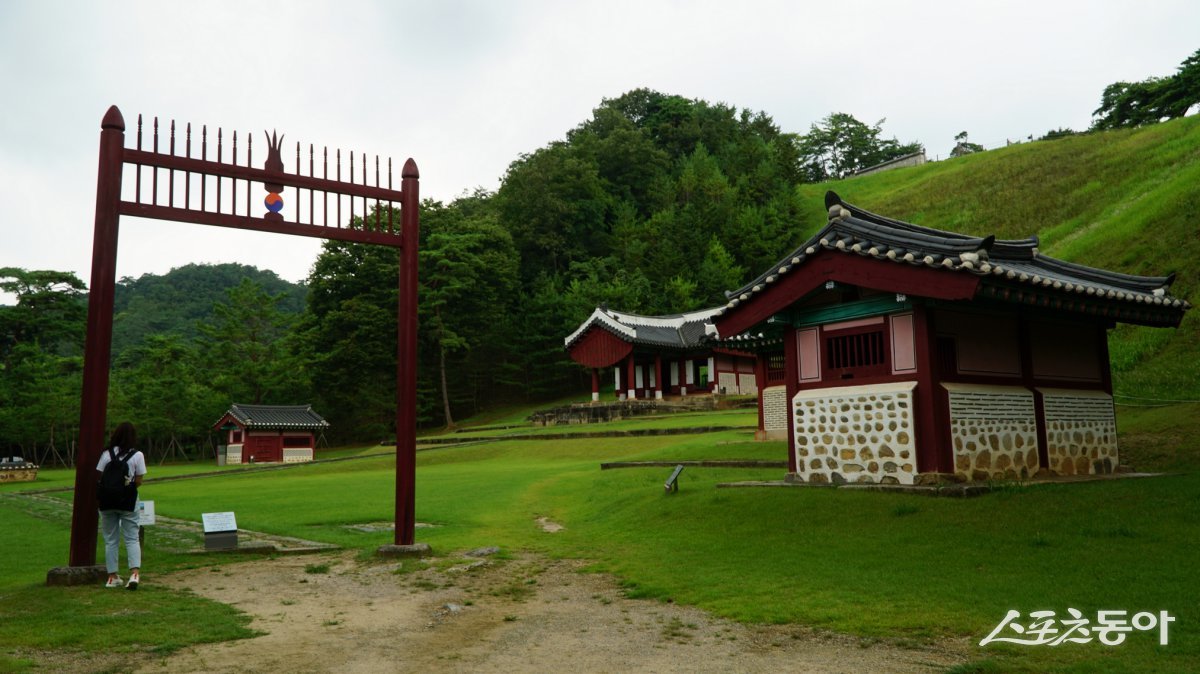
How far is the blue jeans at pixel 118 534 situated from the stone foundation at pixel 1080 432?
46.8 ft

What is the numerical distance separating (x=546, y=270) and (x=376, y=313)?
19.2m

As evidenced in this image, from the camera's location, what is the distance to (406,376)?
11.8m

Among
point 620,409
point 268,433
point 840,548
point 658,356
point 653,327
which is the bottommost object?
point 840,548

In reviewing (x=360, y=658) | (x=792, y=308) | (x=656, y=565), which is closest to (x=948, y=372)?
(x=792, y=308)

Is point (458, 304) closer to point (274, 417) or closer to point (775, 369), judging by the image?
point (274, 417)

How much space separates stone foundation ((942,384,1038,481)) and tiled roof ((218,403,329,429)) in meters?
42.7

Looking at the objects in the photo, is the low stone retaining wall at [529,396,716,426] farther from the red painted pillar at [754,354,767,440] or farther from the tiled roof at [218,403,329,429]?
the red painted pillar at [754,354,767,440]

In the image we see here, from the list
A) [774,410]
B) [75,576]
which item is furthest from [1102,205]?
[75,576]

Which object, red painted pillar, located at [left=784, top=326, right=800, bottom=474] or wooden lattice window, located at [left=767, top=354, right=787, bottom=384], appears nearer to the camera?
red painted pillar, located at [left=784, top=326, right=800, bottom=474]

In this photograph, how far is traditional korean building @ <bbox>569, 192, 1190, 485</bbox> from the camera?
42.2 feet

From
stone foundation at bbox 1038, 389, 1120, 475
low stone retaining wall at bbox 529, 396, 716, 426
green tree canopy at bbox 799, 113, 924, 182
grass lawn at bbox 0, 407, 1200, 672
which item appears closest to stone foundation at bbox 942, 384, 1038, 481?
stone foundation at bbox 1038, 389, 1120, 475

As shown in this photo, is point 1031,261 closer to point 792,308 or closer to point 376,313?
point 792,308

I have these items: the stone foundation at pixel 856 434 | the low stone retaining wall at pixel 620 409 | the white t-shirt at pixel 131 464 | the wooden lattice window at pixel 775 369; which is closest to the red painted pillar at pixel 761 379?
the wooden lattice window at pixel 775 369

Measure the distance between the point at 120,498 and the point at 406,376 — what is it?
12.8 ft
